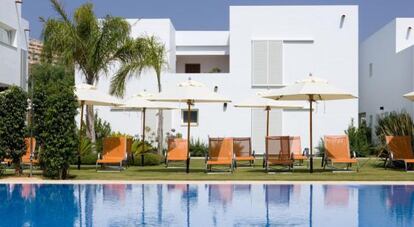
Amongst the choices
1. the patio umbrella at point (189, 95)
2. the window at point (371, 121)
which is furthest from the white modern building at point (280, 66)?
the patio umbrella at point (189, 95)

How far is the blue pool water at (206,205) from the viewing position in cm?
953

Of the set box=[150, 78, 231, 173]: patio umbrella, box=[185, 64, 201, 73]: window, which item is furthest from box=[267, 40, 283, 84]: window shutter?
box=[150, 78, 231, 173]: patio umbrella

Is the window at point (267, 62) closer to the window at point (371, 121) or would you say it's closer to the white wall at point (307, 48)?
the white wall at point (307, 48)

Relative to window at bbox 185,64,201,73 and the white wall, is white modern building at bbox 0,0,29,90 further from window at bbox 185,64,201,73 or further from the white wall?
window at bbox 185,64,201,73

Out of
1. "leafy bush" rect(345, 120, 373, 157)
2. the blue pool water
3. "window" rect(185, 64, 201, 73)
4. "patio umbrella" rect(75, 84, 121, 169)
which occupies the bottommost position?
the blue pool water

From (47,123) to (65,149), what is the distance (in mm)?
828

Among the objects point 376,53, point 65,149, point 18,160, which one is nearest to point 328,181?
point 65,149

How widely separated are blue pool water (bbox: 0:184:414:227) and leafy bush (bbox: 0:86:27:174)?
1.99m

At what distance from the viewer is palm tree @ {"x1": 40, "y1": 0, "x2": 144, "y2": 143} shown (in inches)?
888

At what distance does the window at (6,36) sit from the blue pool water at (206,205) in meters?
13.5

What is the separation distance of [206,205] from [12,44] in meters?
19.1

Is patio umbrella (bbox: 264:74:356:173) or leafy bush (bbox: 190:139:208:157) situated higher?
patio umbrella (bbox: 264:74:356:173)

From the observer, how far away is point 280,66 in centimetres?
2861

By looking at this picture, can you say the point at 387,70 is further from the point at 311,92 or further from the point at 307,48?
the point at 311,92
